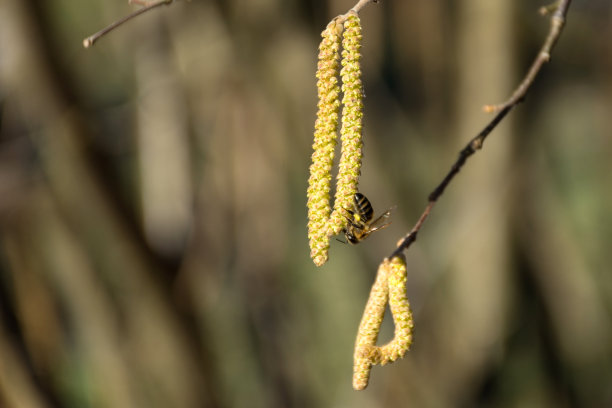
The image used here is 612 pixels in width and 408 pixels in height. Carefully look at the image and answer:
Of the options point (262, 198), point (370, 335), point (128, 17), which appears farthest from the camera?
point (262, 198)

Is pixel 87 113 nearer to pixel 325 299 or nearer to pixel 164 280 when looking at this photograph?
pixel 164 280

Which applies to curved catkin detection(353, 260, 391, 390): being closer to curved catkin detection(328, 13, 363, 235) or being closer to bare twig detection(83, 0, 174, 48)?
curved catkin detection(328, 13, 363, 235)

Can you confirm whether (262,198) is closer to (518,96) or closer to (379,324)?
(379,324)

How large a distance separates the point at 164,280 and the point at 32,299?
2.08 ft

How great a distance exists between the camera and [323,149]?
99 cm

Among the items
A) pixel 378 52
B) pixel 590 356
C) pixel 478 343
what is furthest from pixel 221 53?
pixel 590 356

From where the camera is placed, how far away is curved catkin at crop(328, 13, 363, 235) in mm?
955

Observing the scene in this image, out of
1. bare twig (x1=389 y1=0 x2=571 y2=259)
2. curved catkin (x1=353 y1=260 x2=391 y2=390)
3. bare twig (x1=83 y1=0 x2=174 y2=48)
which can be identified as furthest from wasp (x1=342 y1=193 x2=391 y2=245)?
bare twig (x1=83 y1=0 x2=174 y2=48)

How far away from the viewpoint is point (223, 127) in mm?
3355

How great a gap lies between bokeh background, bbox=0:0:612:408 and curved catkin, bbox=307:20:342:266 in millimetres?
1601

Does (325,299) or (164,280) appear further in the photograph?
(325,299)

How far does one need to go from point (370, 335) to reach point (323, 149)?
0.28 metres

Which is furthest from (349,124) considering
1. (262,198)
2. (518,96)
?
(262,198)

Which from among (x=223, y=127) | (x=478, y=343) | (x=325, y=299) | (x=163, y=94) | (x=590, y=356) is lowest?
(x=325, y=299)
